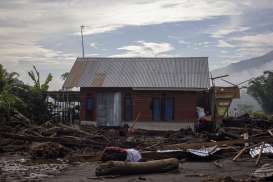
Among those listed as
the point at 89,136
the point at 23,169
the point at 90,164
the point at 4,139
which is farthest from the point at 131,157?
the point at 4,139

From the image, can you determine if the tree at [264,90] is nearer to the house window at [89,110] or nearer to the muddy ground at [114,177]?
the house window at [89,110]

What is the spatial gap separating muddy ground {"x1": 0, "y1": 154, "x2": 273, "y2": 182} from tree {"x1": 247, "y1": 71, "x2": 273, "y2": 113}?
39691mm

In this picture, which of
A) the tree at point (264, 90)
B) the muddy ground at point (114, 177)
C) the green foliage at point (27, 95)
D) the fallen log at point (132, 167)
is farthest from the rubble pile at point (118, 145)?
the tree at point (264, 90)

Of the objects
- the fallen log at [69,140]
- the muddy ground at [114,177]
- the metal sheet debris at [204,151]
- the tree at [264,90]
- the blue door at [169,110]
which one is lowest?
the muddy ground at [114,177]

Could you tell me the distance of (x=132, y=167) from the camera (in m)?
12.5

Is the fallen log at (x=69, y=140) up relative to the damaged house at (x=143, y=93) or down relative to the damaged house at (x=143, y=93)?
down

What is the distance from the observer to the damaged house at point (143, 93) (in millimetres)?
31445

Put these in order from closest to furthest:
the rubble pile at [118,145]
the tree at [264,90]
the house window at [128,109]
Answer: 1. the rubble pile at [118,145]
2. the house window at [128,109]
3. the tree at [264,90]

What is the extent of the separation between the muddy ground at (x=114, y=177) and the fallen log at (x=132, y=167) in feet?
0.66

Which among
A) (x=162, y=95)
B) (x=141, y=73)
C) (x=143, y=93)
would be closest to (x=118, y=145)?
(x=143, y=93)

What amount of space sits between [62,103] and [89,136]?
12723mm

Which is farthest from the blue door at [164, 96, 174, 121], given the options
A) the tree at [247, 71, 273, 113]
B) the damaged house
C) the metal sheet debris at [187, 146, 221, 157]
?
the tree at [247, 71, 273, 113]

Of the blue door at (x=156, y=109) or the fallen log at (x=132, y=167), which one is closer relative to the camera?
the fallen log at (x=132, y=167)

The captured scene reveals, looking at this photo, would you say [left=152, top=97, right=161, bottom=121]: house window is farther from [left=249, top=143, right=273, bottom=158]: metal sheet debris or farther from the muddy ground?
the muddy ground
